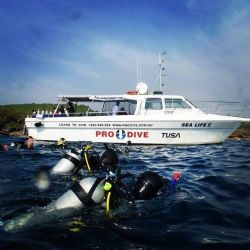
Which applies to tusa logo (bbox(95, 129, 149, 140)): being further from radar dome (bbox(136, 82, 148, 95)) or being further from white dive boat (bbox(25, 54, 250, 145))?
radar dome (bbox(136, 82, 148, 95))

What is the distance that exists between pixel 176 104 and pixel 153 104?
50.8 inches

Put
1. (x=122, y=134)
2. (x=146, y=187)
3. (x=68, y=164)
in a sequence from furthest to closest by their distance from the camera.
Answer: (x=122, y=134) → (x=68, y=164) → (x=146, y=187)

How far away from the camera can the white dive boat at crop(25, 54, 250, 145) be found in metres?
19.0

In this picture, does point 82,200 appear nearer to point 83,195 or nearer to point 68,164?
point 83,195

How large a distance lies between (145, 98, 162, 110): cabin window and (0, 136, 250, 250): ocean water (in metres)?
8.19

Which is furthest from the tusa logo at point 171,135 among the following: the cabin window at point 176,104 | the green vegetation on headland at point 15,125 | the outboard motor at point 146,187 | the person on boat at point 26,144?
the green vegetation on headland at point 15,125

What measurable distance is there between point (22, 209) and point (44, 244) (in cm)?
211

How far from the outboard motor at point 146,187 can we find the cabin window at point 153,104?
1240 centimetres

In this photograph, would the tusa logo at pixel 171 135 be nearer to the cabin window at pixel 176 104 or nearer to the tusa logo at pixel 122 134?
the tusa logo at pixel 122 134

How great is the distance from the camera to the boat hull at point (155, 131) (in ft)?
62.4

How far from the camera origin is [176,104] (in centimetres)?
2005

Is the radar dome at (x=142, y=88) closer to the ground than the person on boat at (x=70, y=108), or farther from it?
farther from it

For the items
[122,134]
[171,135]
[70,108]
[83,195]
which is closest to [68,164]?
[83,195]

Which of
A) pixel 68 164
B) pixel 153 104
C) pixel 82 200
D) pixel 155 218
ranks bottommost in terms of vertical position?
pixel 155 218
